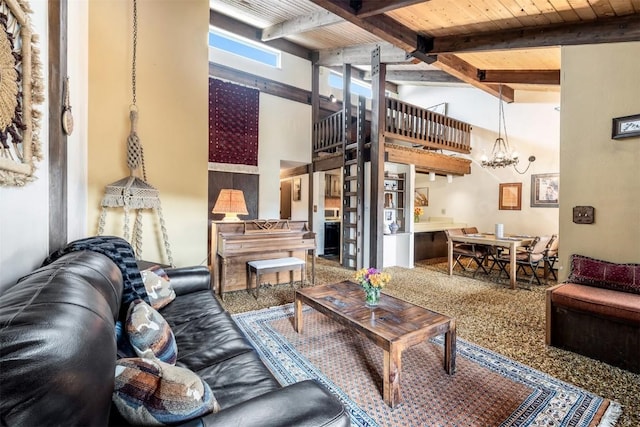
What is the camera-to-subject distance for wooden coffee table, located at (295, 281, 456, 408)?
1.67 m

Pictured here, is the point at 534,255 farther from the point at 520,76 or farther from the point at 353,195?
the point at 353,195

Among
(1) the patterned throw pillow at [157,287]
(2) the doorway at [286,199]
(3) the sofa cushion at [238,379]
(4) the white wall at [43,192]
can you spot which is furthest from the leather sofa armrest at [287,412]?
(2) the doorway at [286,199]

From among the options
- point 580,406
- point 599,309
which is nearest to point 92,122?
point 580,406

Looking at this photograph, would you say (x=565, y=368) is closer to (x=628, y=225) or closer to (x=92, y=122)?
(x=628, y=225)

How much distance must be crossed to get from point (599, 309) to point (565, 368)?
53 cm

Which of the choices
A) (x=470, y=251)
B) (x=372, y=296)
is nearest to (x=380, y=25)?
(x=372, y=296)

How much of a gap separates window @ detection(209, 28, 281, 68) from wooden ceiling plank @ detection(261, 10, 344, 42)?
0.84 feet

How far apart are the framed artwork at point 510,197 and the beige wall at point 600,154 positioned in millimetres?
3435

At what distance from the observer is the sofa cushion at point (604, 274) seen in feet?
7.73

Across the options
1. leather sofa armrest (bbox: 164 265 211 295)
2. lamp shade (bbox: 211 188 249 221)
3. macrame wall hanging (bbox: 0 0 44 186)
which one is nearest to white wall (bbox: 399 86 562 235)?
lamp shade (bbox: 211 188 249 221)

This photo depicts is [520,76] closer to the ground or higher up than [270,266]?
higher up

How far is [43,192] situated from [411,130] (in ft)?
17.6

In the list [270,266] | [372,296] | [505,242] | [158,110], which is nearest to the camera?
[372,296]

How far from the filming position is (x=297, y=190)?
7.55 metres
